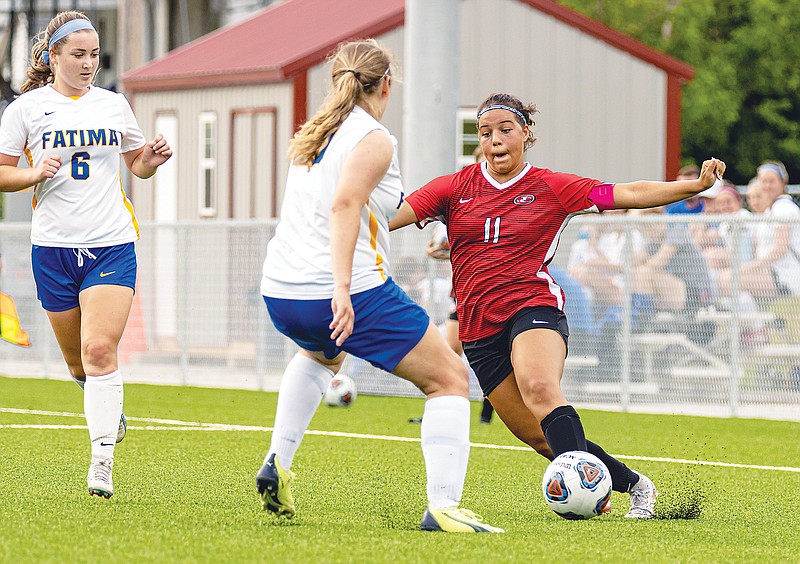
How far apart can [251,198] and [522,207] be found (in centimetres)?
1692

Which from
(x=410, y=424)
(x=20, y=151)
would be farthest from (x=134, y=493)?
(x=410, y=424)

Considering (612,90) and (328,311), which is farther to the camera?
(612,90)

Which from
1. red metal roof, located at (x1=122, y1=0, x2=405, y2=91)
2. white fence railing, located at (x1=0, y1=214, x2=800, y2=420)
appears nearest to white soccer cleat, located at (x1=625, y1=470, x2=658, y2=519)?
white fence railing, located at (x1=0, y1=214, x2=800, y2=420)

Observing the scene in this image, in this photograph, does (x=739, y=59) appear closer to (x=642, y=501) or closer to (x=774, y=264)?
(x=774, y=264)

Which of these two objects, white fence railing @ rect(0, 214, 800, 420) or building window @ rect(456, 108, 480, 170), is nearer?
white fence railing @ rect(0, 214, 800, 420)

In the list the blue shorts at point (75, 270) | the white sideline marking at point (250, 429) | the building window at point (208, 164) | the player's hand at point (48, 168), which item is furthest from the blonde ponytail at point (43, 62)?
the building window at point (208, 164)

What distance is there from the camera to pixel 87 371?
718cm

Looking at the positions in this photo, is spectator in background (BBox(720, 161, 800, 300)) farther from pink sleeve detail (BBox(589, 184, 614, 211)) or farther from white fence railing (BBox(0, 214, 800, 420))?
pink sleeve detail (BBox(589, 184, 614, 211))

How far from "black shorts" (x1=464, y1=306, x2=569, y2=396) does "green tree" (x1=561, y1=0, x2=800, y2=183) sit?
1359 inches

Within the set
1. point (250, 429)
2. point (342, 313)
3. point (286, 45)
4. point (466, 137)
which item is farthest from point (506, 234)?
point (466, 137)

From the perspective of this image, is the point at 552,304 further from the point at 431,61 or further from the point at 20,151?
the point at 431,61

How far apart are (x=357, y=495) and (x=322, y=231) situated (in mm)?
2082

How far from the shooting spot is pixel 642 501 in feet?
23.3

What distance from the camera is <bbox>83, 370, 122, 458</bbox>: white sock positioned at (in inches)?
281
